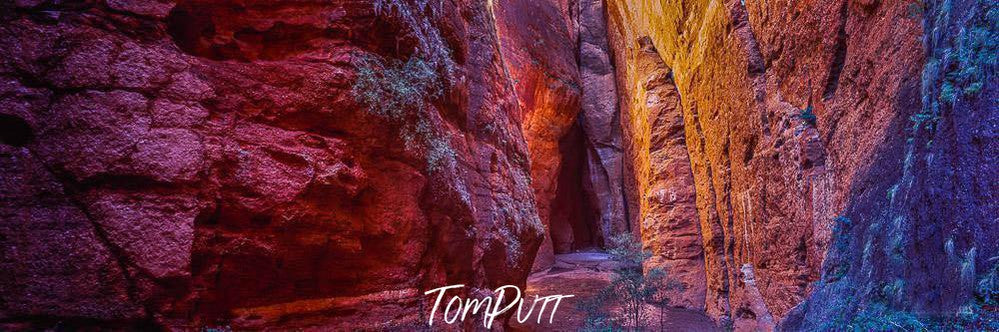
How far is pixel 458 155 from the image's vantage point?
8.00m

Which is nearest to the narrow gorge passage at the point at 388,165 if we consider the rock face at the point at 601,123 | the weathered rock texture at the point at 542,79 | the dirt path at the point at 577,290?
the dirt path at the point at 577,290

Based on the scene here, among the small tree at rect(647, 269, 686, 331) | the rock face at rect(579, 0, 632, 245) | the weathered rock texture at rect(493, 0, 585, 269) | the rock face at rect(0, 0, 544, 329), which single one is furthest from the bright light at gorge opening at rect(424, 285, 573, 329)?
the rock face at rect(579, 0, 632, 245)

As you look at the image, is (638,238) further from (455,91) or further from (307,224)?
(307,224)

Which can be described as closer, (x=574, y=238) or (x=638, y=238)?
(x=638, y=238)

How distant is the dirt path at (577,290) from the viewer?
13234 millimetres

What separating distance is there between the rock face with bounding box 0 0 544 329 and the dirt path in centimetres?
649

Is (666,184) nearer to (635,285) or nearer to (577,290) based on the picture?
(635,285)

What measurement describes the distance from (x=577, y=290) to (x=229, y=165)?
16.4 m

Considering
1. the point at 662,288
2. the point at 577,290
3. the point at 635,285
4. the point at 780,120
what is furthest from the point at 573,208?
the point at 780,120

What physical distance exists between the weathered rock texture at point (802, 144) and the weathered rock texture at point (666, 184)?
0.75 m

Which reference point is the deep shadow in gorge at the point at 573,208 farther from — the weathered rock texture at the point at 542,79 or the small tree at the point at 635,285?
the small tree at the point at 635,285

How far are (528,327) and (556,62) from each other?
1723 cm

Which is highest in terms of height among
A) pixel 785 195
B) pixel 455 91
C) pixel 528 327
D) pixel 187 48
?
pixel 455 91

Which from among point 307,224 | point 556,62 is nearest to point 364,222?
point 307,224
